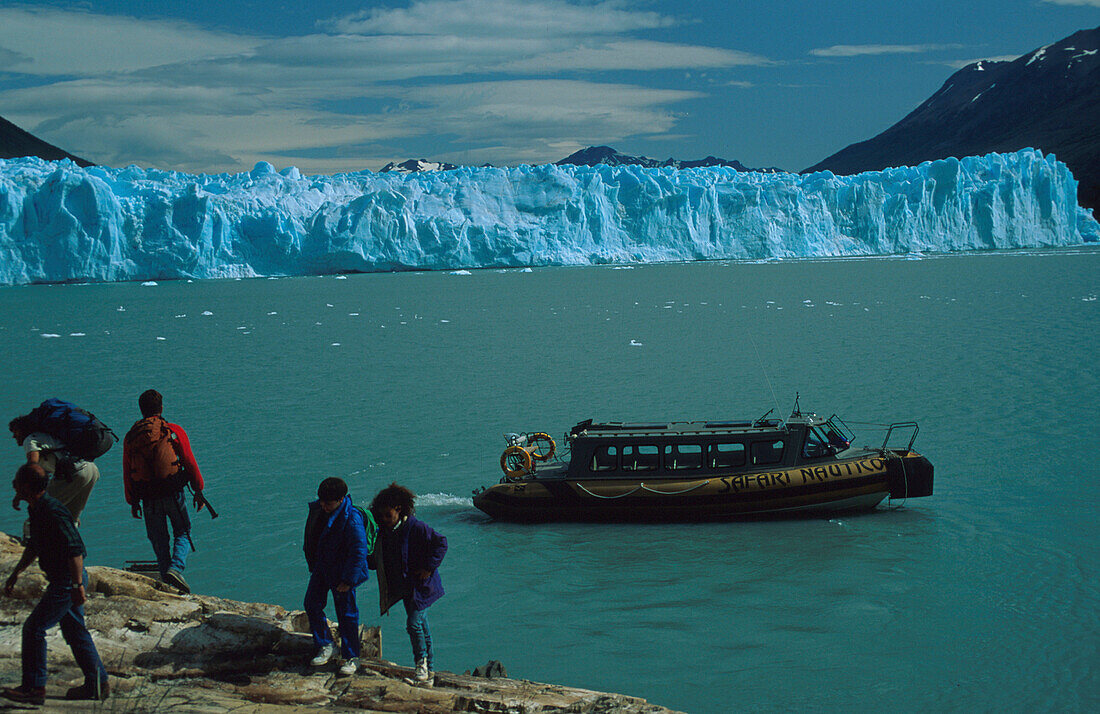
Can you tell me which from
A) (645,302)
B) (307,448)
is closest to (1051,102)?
(645,302)

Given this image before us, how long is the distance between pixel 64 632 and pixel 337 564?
1503mm

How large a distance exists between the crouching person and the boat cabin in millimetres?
7803

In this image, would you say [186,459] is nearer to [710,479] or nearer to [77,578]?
[77,578]

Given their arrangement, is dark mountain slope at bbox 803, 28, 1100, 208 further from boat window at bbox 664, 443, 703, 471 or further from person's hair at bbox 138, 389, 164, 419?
person's hair at bbox 138, 389, 164, 419

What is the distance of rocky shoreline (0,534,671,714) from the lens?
5.06 meters

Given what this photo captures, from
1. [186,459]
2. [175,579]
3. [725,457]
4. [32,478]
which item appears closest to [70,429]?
[186,459]

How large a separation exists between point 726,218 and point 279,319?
4982cm

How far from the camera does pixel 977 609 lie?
8.98 meters

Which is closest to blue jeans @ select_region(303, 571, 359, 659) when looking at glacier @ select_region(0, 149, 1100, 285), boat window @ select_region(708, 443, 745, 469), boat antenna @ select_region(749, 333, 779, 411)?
boat window @ select_region(708, 443, 745, 469)

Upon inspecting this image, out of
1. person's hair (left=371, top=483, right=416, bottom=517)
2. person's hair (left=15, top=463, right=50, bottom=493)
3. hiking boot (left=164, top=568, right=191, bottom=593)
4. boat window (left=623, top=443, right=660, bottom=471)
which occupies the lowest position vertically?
hiking boot (left=164, top=568, right=191, bottom=593)

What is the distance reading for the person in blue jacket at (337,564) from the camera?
5.38 meters

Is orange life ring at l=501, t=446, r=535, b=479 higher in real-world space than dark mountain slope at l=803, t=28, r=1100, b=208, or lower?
lower

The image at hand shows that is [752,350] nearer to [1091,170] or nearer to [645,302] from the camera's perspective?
[645,302]

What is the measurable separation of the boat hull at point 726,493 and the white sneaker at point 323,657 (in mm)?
6486
